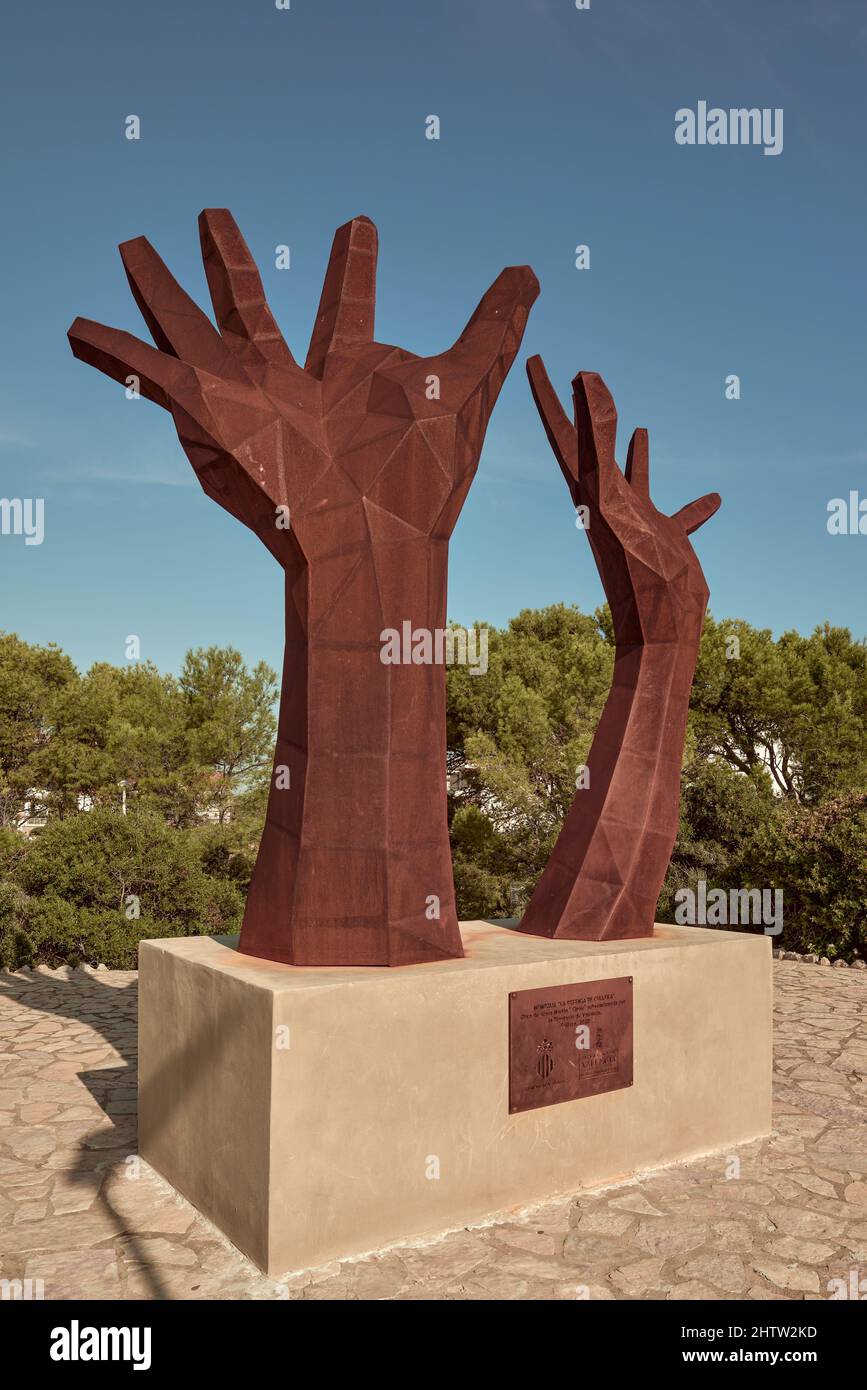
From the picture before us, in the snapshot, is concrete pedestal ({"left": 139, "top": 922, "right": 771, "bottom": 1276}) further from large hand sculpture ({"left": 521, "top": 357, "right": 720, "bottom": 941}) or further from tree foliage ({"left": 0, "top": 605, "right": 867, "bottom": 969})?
tree foliage ({"left": 0, "top": 605, "right": 867, "bottom": 969})

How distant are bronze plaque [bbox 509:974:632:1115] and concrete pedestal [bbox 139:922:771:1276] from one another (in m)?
0.05

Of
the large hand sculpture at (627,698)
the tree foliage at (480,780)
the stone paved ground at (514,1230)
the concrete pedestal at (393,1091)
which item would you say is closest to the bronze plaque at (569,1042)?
the concrete pedestal at (393,1091)

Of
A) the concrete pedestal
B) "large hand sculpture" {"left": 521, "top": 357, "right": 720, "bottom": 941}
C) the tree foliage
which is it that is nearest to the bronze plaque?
the concrete pedestal

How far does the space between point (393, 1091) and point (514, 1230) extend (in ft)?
2.65

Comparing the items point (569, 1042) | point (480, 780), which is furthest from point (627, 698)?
point (480, 780)

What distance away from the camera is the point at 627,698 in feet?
18.4

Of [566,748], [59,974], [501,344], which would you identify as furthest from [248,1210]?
[566,748]

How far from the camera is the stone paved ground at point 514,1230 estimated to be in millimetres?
3504

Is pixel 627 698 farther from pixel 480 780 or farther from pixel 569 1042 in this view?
pixel 480 780

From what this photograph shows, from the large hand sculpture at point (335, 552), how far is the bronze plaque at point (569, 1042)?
48 cm

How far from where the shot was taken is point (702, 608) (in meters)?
5.79

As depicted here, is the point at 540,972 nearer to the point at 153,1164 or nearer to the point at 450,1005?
the point at 450,1005

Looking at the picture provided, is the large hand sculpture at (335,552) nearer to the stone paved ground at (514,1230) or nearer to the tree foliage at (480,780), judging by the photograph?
the stone paved ground at (514,1230)

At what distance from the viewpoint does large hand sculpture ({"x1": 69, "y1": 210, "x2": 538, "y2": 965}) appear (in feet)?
14.0
